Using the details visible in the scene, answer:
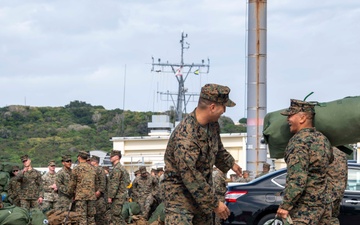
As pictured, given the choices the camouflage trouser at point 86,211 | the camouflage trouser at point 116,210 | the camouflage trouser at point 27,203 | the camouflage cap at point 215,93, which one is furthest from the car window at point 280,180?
the camouflage trouser at point 27,203

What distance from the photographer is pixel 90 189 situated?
16.2m

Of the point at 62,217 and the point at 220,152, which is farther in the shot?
the point at 62,217

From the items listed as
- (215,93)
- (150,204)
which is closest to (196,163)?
(215,93)

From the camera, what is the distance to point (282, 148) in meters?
9.23

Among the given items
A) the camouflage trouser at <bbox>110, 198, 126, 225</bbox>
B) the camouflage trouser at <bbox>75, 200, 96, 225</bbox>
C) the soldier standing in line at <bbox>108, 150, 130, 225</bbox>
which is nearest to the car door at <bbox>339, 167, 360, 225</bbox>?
the camouflage trouser at <bbox>75, 200, 96, 225</bbox>

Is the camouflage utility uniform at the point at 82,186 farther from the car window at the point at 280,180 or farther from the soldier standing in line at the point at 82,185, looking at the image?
the car window at the point at 280,180

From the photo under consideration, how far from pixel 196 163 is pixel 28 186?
12941mm

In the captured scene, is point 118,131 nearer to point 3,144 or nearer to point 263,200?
point 3,144

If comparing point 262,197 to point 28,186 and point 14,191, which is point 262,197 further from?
point 14,191

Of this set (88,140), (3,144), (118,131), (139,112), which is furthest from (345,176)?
(139,112)

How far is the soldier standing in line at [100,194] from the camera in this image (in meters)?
16.7

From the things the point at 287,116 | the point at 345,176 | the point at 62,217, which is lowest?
the point at 62,217

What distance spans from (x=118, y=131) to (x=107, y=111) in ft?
40.1

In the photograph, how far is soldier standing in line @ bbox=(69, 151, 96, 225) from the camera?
16.1 m
